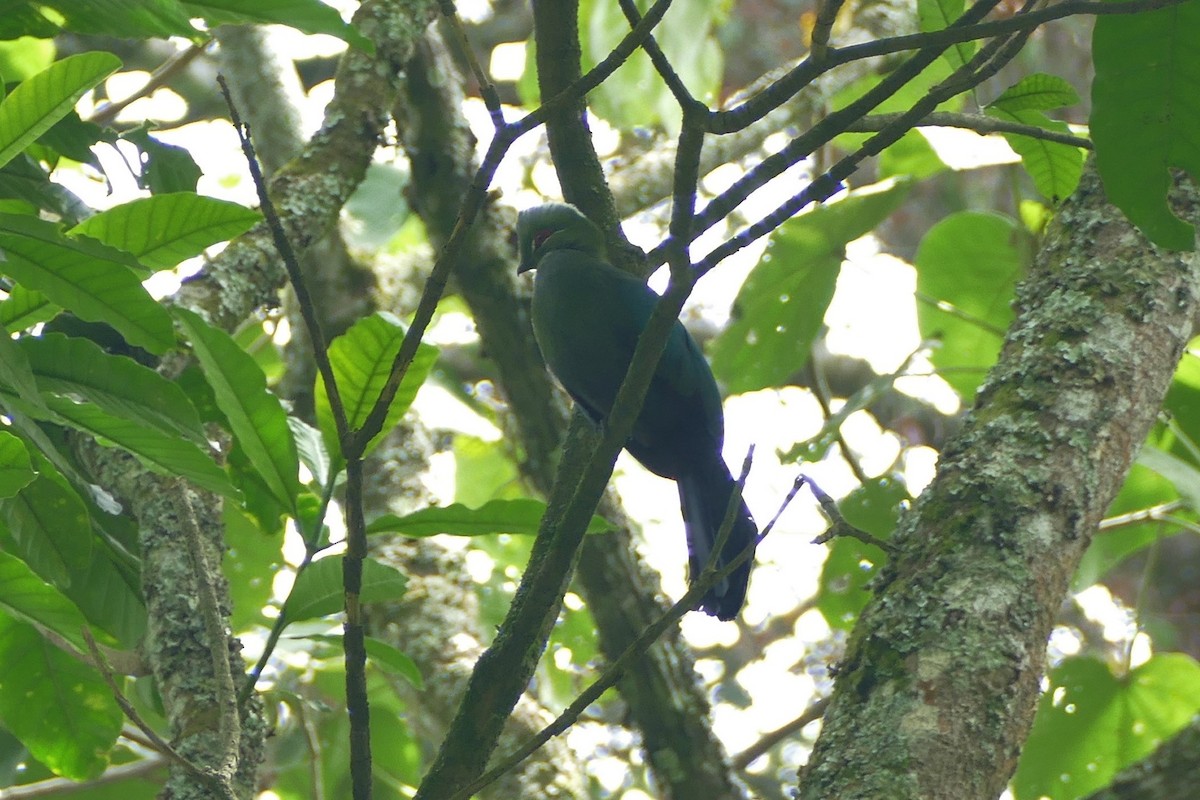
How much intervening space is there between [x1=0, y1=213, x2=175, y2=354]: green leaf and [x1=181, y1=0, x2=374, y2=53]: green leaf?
581 mm

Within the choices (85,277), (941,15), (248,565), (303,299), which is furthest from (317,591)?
(248,565)

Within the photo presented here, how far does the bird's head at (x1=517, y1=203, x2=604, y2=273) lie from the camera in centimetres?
304

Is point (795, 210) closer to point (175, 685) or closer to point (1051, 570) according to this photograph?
point (1051, 570)

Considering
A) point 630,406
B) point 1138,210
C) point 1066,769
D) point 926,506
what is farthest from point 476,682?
point 1066,769

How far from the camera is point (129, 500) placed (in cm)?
248

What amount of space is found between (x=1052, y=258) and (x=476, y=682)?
162 centimetres

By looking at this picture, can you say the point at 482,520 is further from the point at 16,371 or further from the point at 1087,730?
the point at 1087,730

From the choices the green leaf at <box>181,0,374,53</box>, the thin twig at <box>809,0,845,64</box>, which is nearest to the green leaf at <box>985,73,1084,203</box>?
the thin twig at <box>809,0,845,64</box>

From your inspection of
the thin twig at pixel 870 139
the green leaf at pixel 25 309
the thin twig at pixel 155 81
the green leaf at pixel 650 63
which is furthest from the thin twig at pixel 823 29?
the thin twig at pixel 155 81

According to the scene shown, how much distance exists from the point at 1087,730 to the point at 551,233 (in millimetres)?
1991

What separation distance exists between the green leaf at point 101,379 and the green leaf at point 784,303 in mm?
2063

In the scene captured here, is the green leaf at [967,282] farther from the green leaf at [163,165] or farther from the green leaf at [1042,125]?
the green leaf at [163,165]

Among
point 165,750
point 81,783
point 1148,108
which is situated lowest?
point 165,750

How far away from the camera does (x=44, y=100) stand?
1944 millimetres
